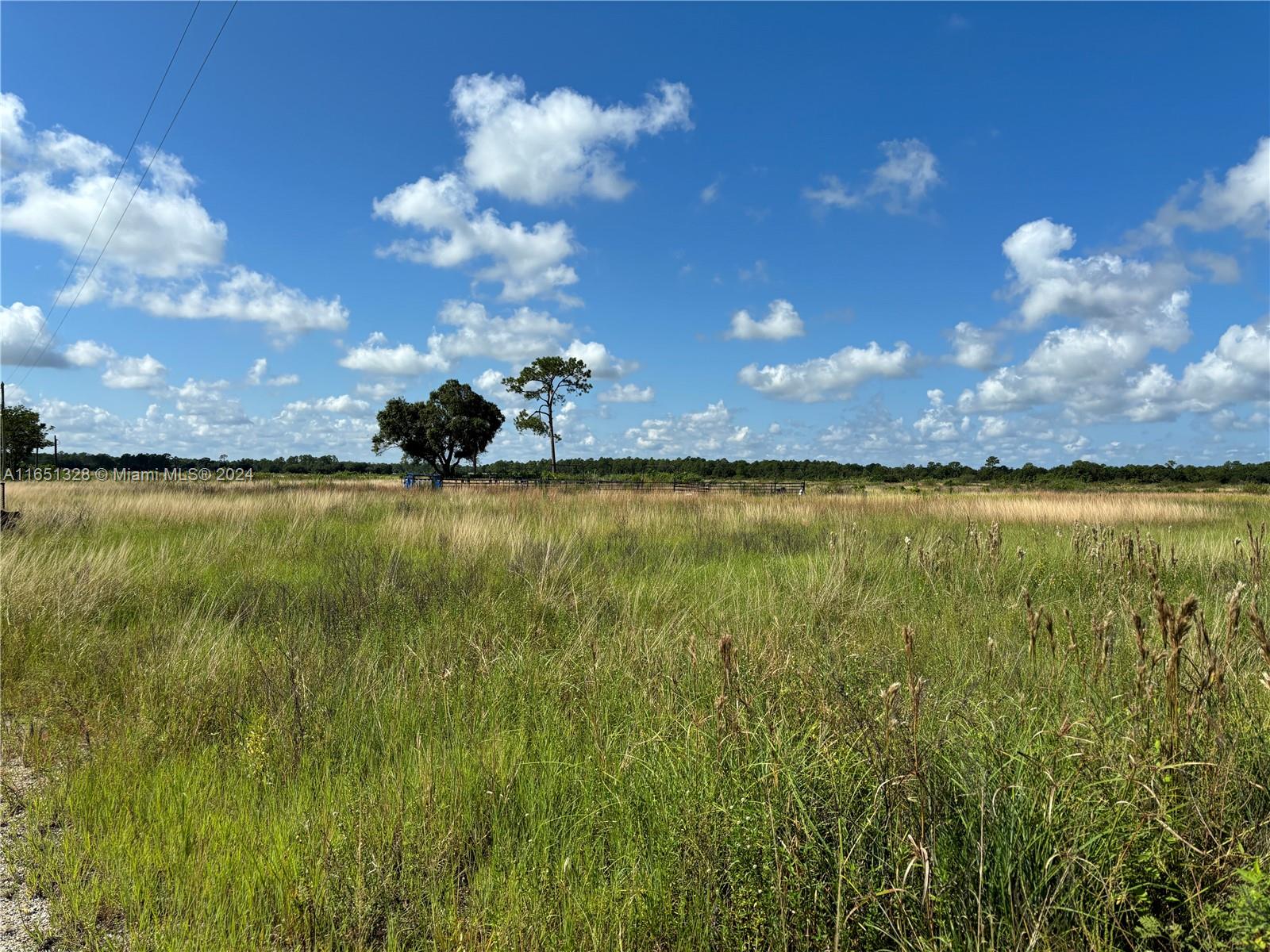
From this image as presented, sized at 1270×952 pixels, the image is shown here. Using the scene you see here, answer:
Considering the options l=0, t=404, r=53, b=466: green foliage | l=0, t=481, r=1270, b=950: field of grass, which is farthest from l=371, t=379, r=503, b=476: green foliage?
l=0, t=481, r=1270, b=950: field of grass

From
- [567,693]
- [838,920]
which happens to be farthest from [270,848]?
[838,920]

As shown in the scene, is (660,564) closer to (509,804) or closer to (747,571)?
(747,571)

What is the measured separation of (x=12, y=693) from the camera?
4.20 m

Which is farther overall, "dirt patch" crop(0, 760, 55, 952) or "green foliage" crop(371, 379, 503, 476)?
"green foliage" crop(371, 379, 503, 476)

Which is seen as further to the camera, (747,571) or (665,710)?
(747,571)

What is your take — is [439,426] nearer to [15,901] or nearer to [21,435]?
[21,435]

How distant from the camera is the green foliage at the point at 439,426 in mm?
59188

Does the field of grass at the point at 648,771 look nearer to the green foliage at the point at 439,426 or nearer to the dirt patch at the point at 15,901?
the dirt patch at the point at 15,901

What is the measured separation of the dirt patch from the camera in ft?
6.72

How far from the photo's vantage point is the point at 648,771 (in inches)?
92.2

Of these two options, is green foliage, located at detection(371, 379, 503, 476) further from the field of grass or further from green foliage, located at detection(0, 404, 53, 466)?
the field of grass

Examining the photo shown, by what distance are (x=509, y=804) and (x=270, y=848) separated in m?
0.89

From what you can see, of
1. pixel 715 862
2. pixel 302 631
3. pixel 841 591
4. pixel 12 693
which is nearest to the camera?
pixel 715 862

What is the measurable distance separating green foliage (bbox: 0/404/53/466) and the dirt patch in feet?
205
